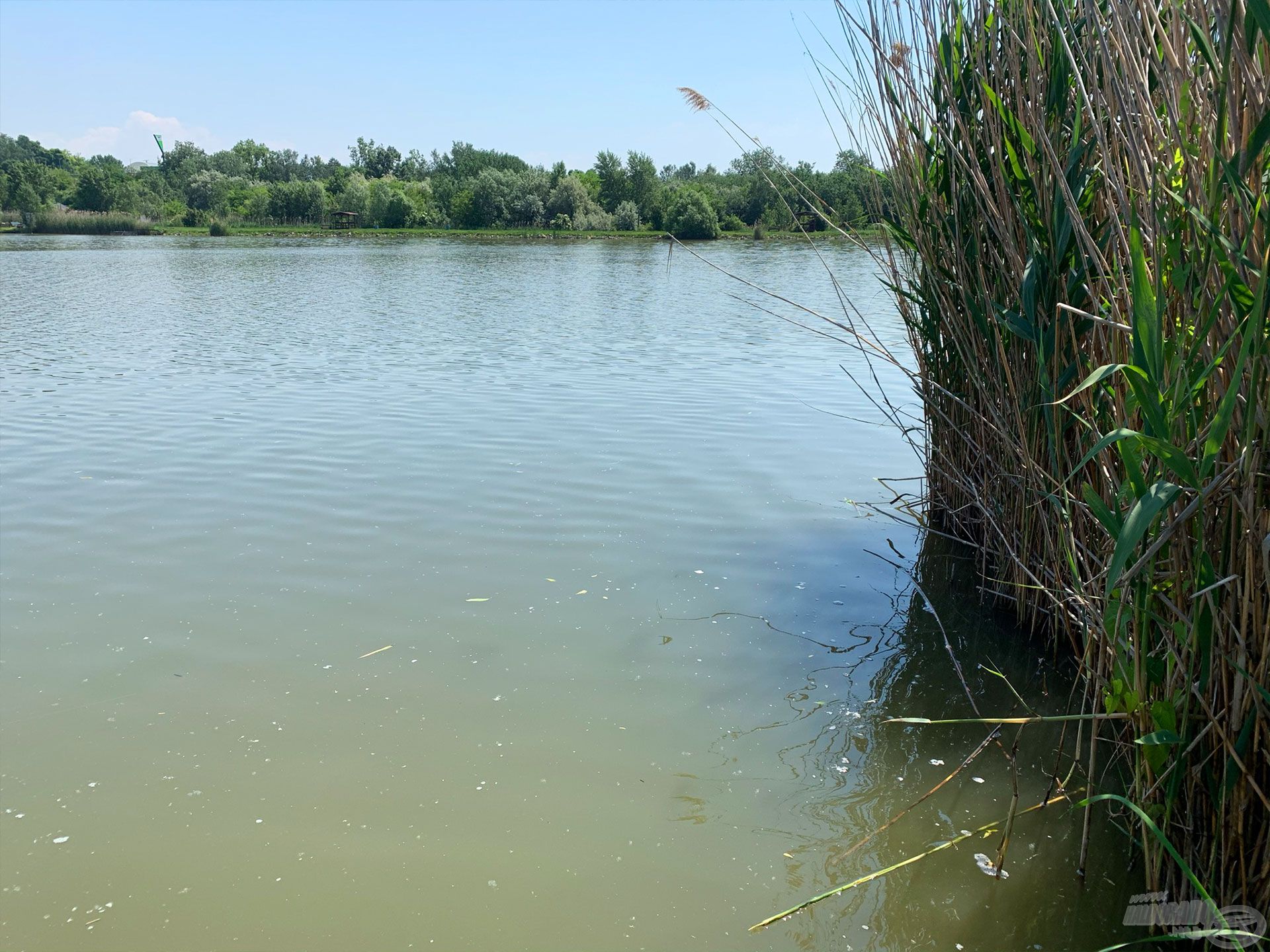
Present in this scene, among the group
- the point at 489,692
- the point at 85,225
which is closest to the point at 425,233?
the point at 85,225

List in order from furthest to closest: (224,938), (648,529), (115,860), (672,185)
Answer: (672,185) → (648,529) → (115,860) → (224,938)

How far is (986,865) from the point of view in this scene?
298cm

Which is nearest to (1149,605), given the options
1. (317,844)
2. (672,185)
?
(317,844)

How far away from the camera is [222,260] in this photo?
35.6 m

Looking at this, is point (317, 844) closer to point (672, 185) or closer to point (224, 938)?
point (224, 938)

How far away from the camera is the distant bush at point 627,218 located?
72.0m

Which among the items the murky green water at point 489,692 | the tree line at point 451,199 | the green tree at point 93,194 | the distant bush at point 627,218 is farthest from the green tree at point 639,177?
the murky green water at point 489,692

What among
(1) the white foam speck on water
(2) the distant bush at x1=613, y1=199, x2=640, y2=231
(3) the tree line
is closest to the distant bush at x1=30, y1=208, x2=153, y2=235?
(3) the tree line

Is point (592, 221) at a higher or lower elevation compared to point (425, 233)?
higher

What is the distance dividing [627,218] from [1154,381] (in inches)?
2855

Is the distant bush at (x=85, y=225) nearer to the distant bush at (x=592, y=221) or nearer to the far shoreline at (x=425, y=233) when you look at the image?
the far shoreline at (x=425, y=233)

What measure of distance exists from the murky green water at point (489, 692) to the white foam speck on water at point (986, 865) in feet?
0.07

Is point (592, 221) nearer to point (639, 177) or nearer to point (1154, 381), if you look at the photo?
point (639, 177)

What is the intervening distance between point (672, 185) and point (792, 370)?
82784 mm
